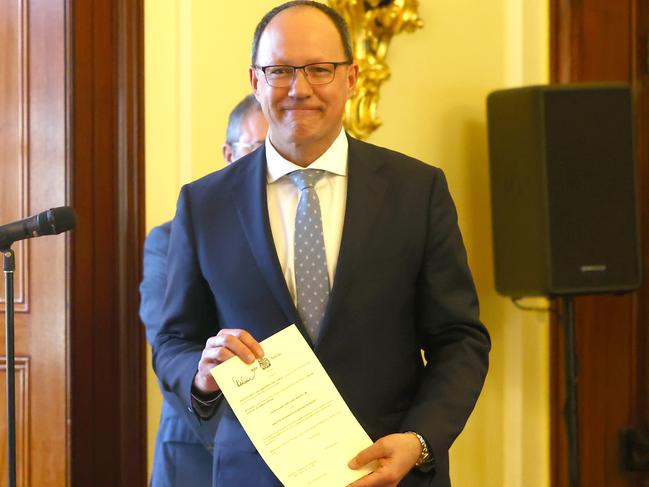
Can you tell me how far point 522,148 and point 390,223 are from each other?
1.30 metres

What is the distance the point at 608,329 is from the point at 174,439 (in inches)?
62.7

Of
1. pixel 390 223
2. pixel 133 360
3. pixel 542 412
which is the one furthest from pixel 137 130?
pixel 542 412

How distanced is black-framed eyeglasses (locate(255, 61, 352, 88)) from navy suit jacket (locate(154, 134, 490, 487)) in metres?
0.15

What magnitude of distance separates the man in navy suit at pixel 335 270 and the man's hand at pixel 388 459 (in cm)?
3

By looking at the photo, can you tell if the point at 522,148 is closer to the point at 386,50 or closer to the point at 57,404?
the point at 386,50

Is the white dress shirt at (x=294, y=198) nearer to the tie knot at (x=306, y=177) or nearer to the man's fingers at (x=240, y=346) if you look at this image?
the tie knot at (x=306, y=177)

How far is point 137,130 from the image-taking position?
107 inches

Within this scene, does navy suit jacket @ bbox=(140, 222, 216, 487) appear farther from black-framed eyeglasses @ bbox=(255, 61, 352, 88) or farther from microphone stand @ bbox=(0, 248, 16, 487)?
black-framed eyeglasses @ bbox=(255, 61, 352, 88)

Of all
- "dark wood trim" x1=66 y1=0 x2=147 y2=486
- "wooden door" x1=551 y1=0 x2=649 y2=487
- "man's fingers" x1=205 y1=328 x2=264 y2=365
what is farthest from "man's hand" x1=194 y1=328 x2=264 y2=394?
"wooden door" x1=551 y1=0 x2=649 y2=487

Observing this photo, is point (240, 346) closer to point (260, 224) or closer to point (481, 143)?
point (260, 224)

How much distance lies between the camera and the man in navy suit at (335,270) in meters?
1.47

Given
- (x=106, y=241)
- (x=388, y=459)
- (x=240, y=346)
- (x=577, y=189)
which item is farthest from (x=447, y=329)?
(x=106, y=241)

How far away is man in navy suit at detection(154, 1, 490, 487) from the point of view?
1.47 metres

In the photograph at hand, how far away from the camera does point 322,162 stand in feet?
5.10
